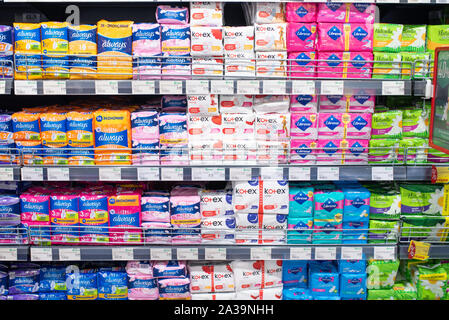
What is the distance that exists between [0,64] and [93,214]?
952mm

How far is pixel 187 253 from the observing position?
2199mm

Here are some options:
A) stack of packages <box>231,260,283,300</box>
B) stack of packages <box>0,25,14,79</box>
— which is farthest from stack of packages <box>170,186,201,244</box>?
stack of packages <box>0,25,14,79</box>

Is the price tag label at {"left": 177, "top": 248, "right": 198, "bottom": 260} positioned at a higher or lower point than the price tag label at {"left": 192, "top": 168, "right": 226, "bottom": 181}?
lower

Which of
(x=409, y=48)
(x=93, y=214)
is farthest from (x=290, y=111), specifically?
(x=93, y=214)

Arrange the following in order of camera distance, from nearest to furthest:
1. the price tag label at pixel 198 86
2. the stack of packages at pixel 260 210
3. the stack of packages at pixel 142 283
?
the price tag label at pixel 198 86 → the stack of packages at pixel 260 210 → the stack of packages at pixel 142 283

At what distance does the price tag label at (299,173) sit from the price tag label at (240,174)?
22 centimetres

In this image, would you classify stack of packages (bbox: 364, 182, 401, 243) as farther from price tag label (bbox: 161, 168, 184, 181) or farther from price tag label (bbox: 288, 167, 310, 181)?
price tag label (bbox: 161, 168, 184, 181)

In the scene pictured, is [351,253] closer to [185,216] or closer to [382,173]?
[382,173]

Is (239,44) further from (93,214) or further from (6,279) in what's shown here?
(6,279)

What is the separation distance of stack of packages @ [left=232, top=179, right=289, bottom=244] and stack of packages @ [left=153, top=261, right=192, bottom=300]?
1.25ft

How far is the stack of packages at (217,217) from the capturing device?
7.28 feet

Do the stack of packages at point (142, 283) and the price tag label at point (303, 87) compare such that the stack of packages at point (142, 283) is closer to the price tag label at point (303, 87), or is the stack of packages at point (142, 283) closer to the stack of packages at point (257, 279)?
the stack of packages at point (257, 279)

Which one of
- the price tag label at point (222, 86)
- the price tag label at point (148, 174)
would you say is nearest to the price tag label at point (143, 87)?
the price tag label at point (222, 86)

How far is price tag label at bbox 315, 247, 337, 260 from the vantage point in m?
2.20
